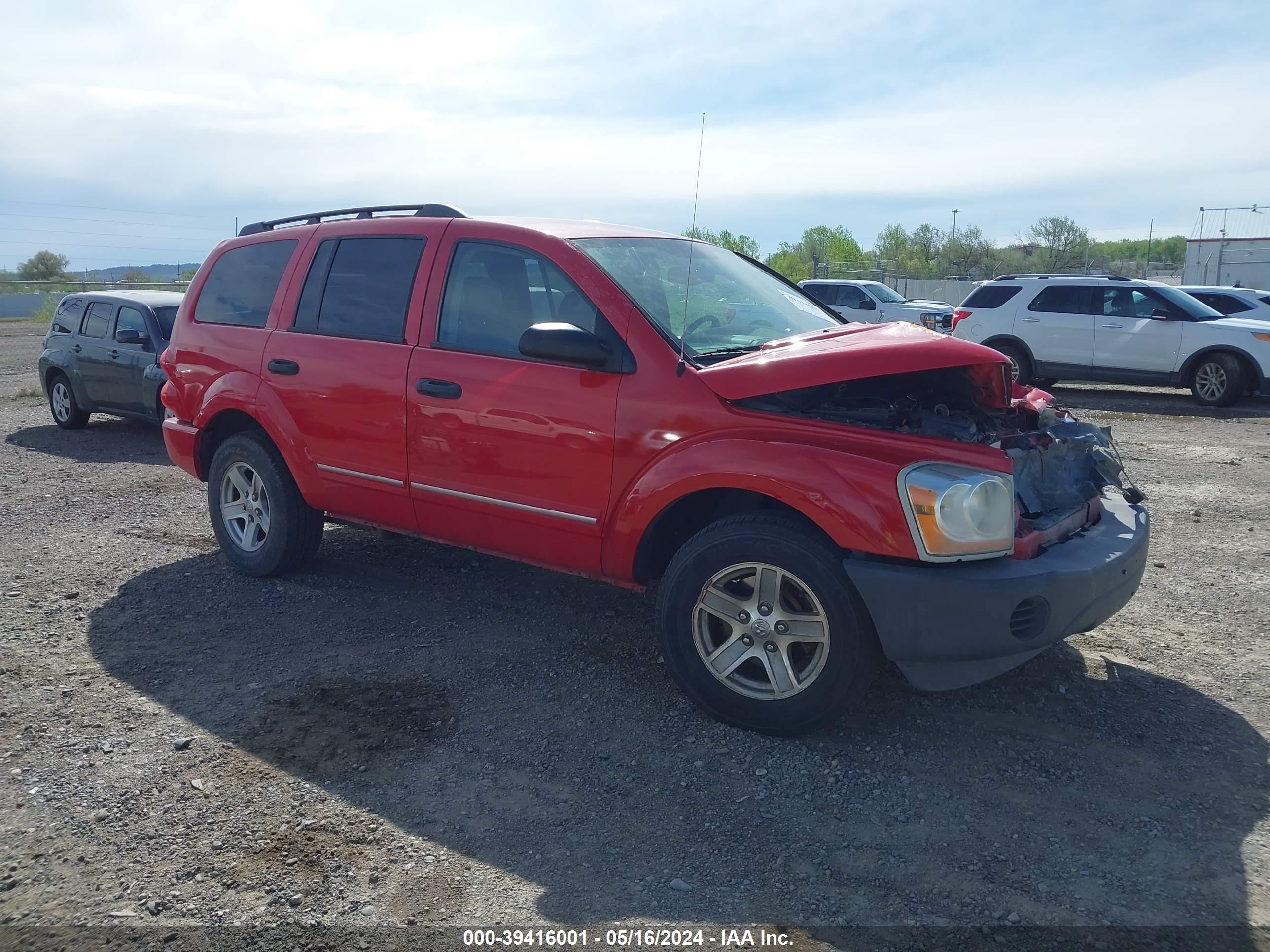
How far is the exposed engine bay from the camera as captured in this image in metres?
3.85

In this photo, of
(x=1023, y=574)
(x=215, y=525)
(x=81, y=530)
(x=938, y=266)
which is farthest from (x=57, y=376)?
(x=938, y=266)

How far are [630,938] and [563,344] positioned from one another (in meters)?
2.20

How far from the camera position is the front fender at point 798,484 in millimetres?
3535

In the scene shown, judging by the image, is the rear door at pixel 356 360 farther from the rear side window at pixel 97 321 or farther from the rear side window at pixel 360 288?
the rear side window at pixel 97 321

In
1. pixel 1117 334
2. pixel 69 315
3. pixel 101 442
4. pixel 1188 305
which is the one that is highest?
pixel 1188 305

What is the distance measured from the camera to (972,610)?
345 cm

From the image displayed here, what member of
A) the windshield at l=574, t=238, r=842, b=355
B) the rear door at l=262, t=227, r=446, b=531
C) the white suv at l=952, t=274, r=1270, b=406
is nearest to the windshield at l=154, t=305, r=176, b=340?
the rear door at l=262, t=227, r=446, b=531

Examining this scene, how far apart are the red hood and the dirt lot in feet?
4.38

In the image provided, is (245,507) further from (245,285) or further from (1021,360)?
(1021,360)

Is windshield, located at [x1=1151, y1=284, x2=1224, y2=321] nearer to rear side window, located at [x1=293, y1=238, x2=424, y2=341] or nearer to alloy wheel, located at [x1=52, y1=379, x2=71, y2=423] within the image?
rear side window, located at [x1=293, y1=238, x2=424, y2=341]

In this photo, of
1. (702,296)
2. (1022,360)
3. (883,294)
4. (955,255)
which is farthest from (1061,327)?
(955,255)

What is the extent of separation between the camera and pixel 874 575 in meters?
3.52

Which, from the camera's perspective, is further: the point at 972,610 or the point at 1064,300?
the point at 1064,300

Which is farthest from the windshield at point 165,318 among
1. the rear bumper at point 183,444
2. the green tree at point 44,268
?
the green tree at point 44,268
